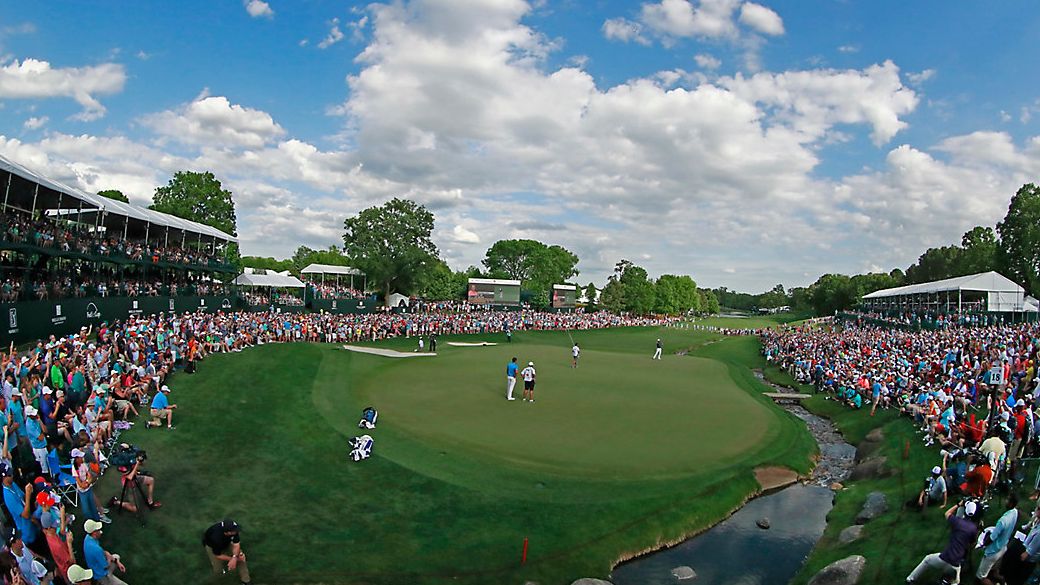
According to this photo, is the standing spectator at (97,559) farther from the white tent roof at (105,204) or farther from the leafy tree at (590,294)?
the leafy tree at (590,294)

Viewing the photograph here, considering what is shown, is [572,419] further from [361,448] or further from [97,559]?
[97,559]

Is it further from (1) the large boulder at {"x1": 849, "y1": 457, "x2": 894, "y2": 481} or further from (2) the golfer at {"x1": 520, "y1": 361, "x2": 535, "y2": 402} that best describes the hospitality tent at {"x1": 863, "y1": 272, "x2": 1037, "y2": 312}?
(2) the golfer at {"x1": 520, "y1": 361, "x2": 535, "y2": 402}

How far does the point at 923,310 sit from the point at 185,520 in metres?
73.8

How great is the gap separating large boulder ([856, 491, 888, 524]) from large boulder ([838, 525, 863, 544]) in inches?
33.6

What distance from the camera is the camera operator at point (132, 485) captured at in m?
13.6

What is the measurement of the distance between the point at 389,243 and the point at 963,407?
64354 millimetres

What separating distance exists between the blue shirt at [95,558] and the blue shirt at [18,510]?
118 cm

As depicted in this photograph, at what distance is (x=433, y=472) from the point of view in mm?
17922

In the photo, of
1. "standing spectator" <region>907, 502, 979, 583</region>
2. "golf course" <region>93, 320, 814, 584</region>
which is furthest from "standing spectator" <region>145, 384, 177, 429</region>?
"standing spectator" <region>907, 502, 979, 583</region>

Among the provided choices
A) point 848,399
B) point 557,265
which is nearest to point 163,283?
point 848,399

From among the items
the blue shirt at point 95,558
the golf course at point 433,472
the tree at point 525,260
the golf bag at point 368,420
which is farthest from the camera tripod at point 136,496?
the tree at point 525,260

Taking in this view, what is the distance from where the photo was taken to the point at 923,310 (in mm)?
66875

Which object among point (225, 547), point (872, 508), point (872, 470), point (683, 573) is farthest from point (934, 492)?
point (225, 547)

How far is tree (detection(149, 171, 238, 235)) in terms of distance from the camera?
71.4m
